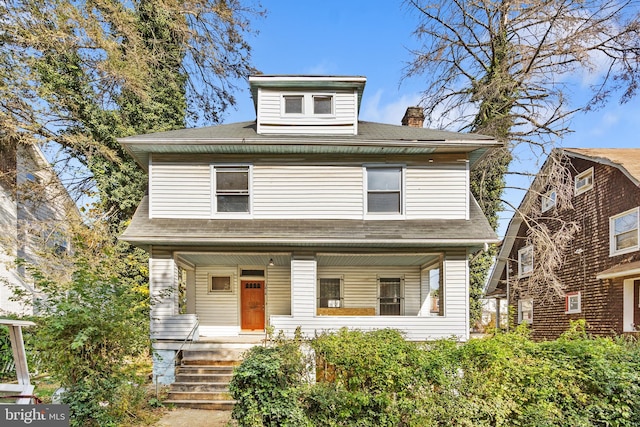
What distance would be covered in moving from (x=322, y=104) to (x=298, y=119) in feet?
2.95

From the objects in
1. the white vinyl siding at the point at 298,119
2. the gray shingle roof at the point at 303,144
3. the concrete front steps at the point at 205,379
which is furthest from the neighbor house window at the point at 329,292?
the white vinyl siding at the point at 298,119

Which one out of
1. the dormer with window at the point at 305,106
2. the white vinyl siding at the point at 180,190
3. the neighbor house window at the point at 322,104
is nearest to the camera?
the white vinyl siding at the point at 180,190

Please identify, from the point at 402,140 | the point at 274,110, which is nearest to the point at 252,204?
the point at 274,110

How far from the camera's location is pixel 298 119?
11.3 metres

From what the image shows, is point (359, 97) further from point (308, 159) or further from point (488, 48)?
point (488, 48)

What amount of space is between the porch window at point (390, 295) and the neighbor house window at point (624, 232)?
711cm

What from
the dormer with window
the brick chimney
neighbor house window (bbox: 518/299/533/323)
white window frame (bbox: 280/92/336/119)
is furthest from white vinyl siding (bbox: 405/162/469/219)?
neighbor house window (bbox: 518/299/533/323)

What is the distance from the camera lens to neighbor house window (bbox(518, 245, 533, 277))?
1672 cm

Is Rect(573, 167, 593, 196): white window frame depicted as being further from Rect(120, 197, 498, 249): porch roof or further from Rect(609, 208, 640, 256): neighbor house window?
Rect(120, 197, 498, 249): porch roof

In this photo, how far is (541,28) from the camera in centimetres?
1606

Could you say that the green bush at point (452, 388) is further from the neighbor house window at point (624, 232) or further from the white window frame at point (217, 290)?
the neighbor house window at point (624, 232)

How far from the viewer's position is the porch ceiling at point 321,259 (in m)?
10.6

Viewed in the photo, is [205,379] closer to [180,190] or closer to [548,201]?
[180,190]

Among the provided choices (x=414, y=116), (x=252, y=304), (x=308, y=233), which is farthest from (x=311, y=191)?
(x=414, y=116)
